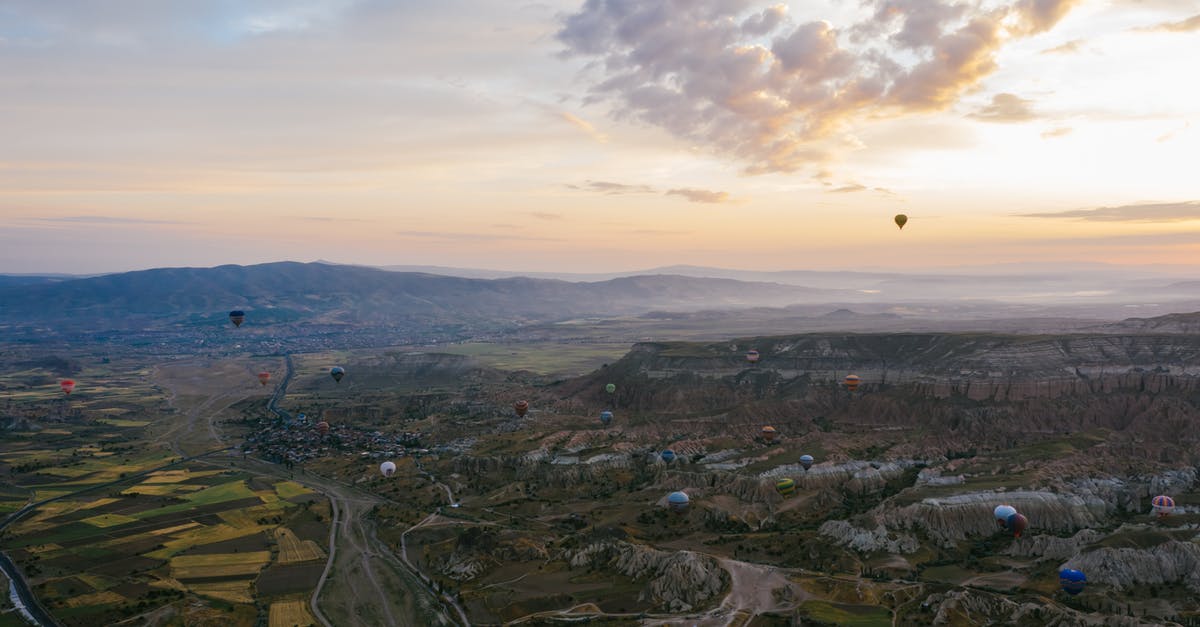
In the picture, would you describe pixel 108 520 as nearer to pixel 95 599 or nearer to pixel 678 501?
pixel 95 599

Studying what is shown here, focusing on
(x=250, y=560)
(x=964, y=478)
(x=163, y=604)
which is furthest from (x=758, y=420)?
(x=163, y=604)

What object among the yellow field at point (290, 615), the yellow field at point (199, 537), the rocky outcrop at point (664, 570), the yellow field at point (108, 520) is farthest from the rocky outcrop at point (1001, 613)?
the yellow field at point (108, 520)

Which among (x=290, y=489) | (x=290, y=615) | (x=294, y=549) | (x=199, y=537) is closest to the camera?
(x=290, y=615)

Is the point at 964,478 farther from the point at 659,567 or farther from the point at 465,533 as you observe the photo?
the point at 465,533

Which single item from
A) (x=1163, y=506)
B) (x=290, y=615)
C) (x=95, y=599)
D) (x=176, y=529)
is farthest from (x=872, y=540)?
(x=176, y=529)

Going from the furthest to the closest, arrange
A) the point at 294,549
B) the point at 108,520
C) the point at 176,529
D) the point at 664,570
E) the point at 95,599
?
the point at 108,520
the point at 176,529
the point at 294,549
the point at 664,570
the point at 95,599

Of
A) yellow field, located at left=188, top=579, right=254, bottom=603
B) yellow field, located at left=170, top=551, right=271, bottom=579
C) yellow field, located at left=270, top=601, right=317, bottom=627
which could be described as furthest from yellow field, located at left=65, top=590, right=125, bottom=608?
yellow field, located at left=270, top=601, right=317, bottom=627

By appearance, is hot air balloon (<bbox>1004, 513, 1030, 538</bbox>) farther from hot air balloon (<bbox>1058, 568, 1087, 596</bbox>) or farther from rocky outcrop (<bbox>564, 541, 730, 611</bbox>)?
rocky outcrop (<bbox>564, 541, 730, 611</bbox>)
